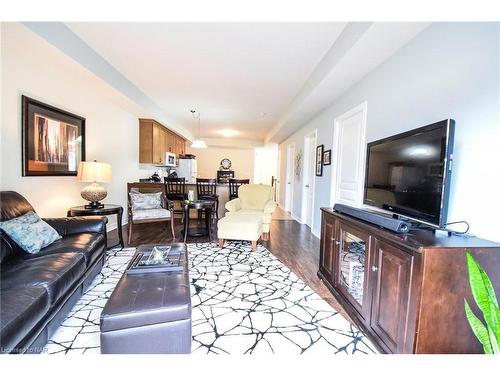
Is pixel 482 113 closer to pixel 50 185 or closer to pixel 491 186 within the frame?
pixel 491 186

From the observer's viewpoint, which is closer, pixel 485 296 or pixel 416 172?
pixel 485 296

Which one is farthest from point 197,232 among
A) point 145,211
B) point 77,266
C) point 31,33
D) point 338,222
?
point 31,33

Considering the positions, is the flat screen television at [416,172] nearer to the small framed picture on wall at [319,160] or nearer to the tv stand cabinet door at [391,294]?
the tv stand cabinet door at [391,294]

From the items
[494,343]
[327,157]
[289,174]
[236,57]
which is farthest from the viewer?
[289,174]

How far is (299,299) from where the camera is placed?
2.07 metres

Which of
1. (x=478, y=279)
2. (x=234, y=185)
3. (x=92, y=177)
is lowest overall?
(x=478, y=279)

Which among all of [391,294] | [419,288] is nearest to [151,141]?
[391,294]

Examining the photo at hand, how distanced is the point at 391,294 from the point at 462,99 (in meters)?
1.30

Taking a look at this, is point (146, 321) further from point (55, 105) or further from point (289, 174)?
point (289, 174)

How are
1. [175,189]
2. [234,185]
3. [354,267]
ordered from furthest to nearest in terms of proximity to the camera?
[234,185]
[175,189]
[354,267]

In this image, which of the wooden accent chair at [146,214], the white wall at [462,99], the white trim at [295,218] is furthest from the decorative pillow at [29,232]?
the white trim at [295,218]

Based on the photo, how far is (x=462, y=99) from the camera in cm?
149
